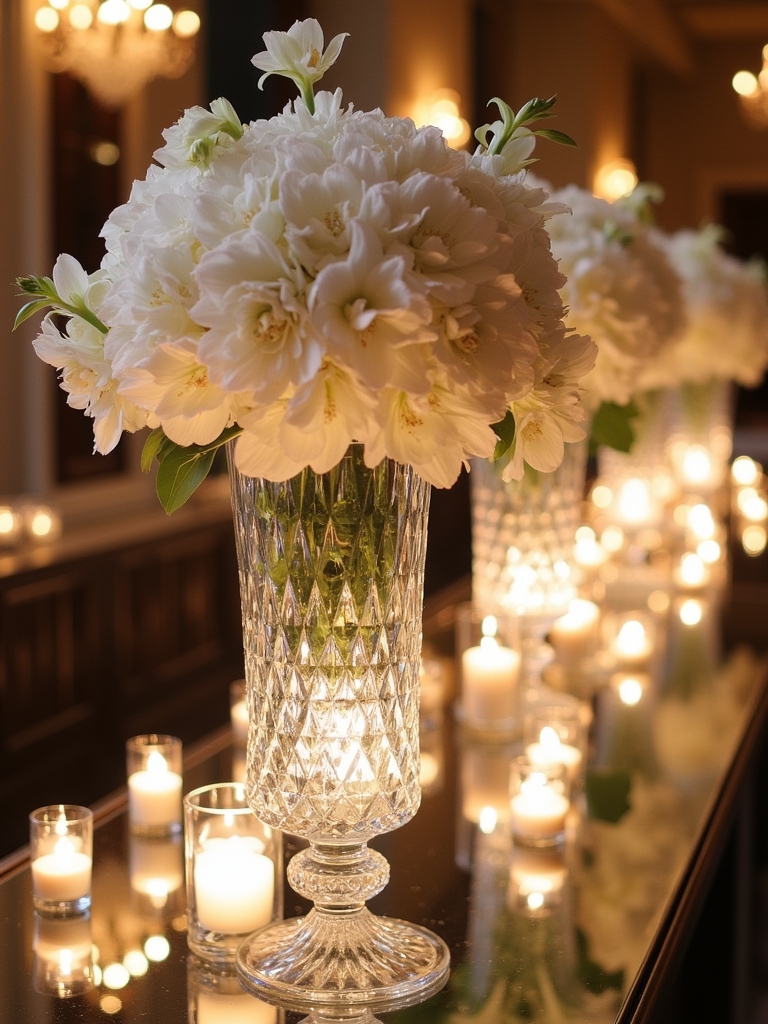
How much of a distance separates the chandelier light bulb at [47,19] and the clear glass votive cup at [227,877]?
353 cm

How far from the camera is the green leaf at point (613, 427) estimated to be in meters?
2.13

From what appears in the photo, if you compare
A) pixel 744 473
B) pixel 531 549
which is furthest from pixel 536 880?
pixel 744 473

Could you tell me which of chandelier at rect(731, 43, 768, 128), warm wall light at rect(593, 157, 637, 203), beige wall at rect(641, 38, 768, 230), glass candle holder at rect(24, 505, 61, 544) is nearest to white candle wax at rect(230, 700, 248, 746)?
glass candle holder at rect(24, 505, 61, 544)

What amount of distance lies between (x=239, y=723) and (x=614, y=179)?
966 centimetres

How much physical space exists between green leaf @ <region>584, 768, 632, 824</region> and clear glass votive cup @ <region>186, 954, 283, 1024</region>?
0.58 meters

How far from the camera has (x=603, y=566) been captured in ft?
10.1

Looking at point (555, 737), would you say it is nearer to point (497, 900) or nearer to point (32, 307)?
point (497, 900)

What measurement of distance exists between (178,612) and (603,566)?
6.39 feet

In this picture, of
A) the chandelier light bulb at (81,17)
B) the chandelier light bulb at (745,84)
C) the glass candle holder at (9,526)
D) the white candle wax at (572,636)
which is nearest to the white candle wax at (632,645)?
the white candle wax at (572,636)

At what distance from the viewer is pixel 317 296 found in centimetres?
89

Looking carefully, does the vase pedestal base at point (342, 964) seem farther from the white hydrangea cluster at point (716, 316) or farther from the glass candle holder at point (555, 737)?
the white hydrangea cluster at point (716, 316)

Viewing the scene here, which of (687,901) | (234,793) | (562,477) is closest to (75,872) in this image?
(234,793)

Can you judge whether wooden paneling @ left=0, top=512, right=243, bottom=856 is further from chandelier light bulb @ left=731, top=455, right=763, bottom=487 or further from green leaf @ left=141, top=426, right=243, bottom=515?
green leaf @ left=141, top=426, right=243, bottom=515

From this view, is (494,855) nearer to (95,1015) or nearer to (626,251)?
(95,1015)
